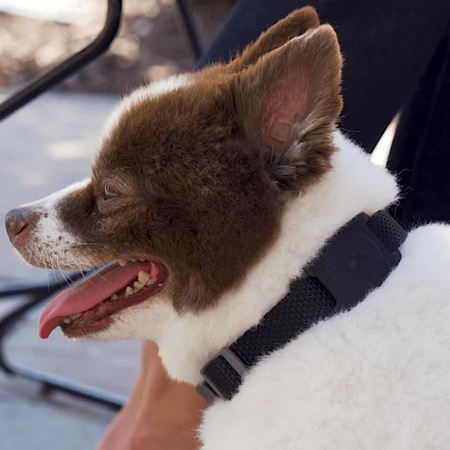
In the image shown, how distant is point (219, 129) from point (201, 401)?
66 centimetres

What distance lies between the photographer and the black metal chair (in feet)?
6.40

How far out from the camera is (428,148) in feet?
6.35

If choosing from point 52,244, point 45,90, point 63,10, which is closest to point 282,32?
point 52,244

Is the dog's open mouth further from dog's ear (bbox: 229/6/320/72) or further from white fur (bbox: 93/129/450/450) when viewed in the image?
dog's ear (bbox: 229/6/320/72)

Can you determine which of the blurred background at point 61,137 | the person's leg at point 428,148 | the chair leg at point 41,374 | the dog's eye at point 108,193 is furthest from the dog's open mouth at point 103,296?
the chair leg at point 41,374

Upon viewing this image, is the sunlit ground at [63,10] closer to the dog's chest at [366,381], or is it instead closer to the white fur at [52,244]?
the white fur at [52,244]

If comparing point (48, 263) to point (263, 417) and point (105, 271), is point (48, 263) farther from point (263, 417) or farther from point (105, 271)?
point (263, 417)

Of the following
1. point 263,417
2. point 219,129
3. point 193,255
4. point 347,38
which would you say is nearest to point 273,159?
point 219,129

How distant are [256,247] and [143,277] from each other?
0.79 ft

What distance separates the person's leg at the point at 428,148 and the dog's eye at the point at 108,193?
778 mm

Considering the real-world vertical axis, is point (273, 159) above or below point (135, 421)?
above

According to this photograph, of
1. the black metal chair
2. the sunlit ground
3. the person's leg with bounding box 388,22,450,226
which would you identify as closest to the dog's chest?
the person's leg with bounding box 388,22,450,226

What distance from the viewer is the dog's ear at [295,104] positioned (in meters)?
1.23

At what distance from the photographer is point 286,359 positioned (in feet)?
4.26
